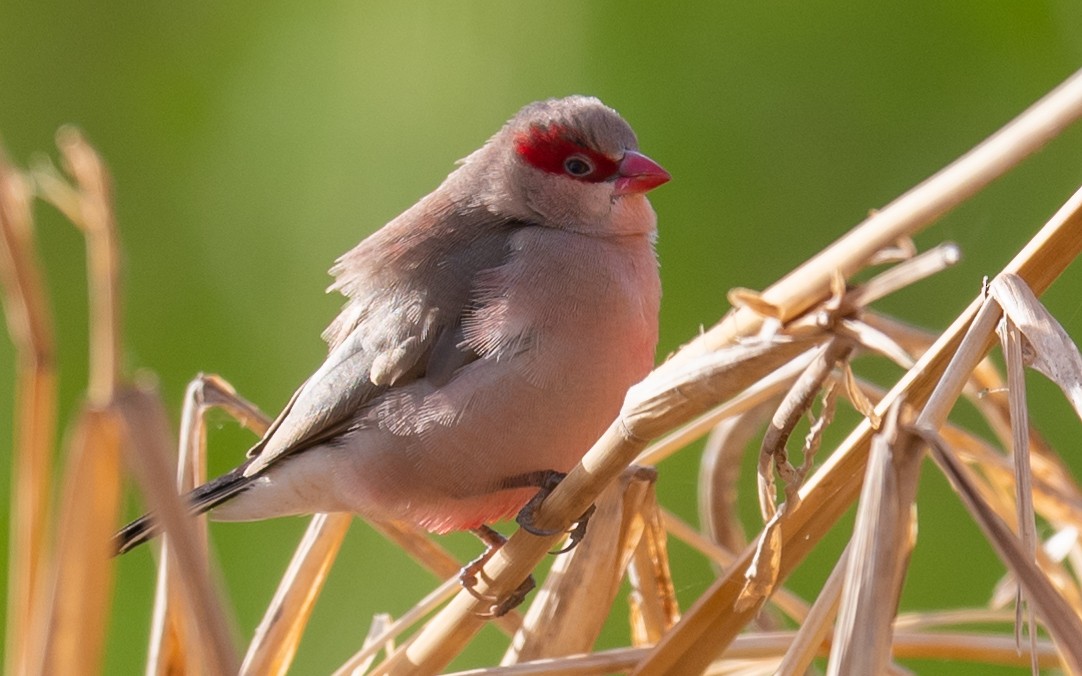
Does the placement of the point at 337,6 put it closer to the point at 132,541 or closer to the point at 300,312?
the point at 300,312

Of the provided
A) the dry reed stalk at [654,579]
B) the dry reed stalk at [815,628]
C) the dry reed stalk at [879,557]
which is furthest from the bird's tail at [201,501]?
the dry reed stalk at [879,557]

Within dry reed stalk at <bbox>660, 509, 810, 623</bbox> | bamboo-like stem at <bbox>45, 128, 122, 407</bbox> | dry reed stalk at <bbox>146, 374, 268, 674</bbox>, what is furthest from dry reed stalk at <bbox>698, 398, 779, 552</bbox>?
bamboo-like stem at <bbox>45, 128, 122, 407</bbox>

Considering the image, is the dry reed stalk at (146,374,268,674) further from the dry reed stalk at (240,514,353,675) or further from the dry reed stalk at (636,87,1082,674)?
the dry reed stalk at (636,87,1082,674)

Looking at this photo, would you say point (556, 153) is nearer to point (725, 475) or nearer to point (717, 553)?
point (725, 475)

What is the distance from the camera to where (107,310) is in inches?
46.7

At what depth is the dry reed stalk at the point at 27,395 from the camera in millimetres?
1435

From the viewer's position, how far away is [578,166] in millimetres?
2572

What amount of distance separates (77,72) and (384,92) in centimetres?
159

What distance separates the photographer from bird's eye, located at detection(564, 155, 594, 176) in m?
2.56

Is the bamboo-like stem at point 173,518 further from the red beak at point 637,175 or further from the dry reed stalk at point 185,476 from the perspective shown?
the red beak at point 637,175

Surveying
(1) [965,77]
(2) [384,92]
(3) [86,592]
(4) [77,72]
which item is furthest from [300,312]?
(3) [86,592]

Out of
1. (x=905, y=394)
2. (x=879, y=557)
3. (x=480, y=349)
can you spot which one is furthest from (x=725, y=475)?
(x=879, y=557)

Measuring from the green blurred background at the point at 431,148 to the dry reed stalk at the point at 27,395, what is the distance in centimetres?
310

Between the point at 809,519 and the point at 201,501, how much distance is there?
124 cm
